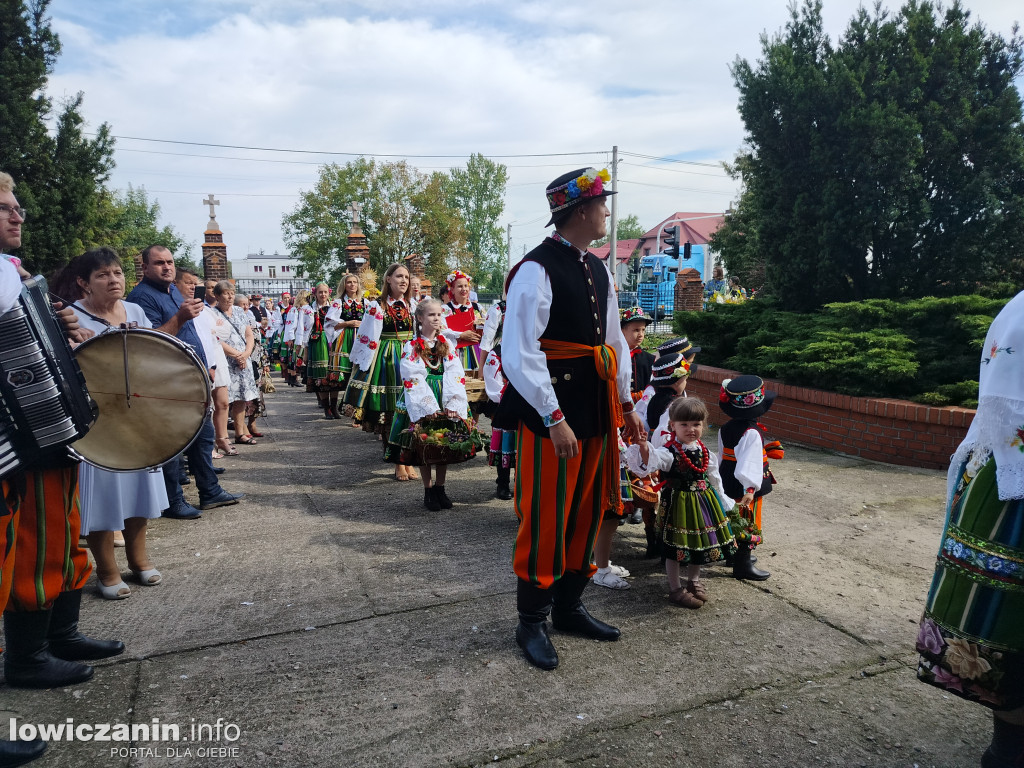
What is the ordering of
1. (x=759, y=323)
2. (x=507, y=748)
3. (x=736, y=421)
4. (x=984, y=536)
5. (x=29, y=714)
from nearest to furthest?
(x=984, y=536)
(x=507, y=748)
(x=29, y=714)
(x=736, y=421)
(x=759, y=323)

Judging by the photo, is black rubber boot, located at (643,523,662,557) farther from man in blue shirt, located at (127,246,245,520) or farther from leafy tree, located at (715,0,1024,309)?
leafy tree, located at (715,0,1024,309)

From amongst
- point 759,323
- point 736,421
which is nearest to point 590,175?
point 736,421

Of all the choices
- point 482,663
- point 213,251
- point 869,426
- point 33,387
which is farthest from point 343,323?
point 213,251

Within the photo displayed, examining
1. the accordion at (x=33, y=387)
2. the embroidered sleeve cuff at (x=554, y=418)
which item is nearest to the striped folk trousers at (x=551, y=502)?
the embroidered sleeve cuff at (x=554, y=418)

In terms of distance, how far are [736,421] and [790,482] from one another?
99.3 inches

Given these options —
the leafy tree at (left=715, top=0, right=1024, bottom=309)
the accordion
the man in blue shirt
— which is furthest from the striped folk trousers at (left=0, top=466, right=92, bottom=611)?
the leafy tree at (left=715, top=0, right=1024, bottom=309)

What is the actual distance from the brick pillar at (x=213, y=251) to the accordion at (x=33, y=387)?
2127cm

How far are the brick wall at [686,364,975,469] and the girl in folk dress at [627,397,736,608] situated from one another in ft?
12.3

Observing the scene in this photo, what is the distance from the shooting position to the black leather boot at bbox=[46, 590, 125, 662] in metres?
3.14

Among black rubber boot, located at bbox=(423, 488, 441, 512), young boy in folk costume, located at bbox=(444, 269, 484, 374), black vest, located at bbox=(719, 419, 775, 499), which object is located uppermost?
young boy in folk costume, located at bbox=(444, 269, 484, 374)

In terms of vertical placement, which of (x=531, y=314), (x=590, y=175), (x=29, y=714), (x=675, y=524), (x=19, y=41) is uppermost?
(x=19, y=41)

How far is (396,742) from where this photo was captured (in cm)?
265

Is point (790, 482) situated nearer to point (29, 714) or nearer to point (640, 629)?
point (640, 629)

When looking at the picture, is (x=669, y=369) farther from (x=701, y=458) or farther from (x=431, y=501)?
(x=431, y=501)
